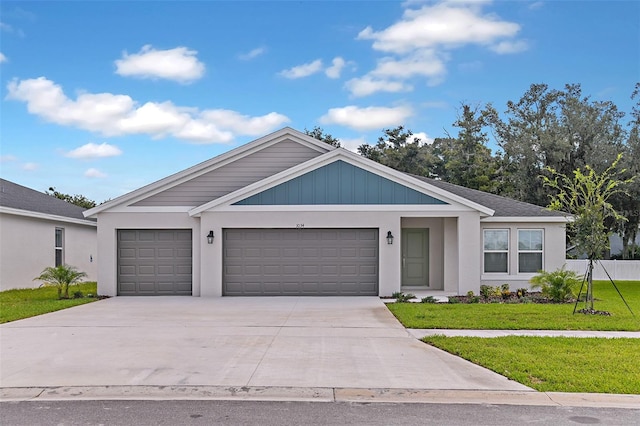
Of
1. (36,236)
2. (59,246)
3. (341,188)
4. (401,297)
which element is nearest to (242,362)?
(401,297)

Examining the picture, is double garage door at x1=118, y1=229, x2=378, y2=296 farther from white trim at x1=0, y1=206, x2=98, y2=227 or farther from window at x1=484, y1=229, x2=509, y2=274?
white trim at x1=0, y1=206, x2=98, y2=227

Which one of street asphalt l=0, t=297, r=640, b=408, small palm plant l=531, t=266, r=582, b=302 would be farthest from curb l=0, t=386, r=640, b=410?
small palm plant l=531, t=266, r=582, b=302

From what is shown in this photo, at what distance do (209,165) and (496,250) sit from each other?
9764 millimetres

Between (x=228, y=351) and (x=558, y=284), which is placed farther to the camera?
(x=558, y=284)

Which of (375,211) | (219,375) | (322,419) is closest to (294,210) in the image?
(375,211)

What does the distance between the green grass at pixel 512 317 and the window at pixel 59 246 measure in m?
14.8

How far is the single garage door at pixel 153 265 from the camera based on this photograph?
1797cm

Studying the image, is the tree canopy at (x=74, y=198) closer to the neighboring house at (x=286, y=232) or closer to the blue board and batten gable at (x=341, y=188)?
the neighboring house at (x=286, y=232)

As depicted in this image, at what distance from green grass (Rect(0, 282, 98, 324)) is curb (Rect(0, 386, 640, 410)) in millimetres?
6634

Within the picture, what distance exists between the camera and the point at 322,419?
580cm

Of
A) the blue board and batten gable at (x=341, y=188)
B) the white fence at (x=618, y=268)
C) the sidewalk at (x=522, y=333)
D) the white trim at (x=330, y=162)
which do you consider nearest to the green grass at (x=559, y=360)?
the sidewalk at (x=522, y=333)

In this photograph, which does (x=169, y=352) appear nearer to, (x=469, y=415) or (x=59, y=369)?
(x=59, y=369)

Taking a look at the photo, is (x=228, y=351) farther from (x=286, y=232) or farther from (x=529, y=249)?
(x=529, y=249)

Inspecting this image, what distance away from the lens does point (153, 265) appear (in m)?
18.0
